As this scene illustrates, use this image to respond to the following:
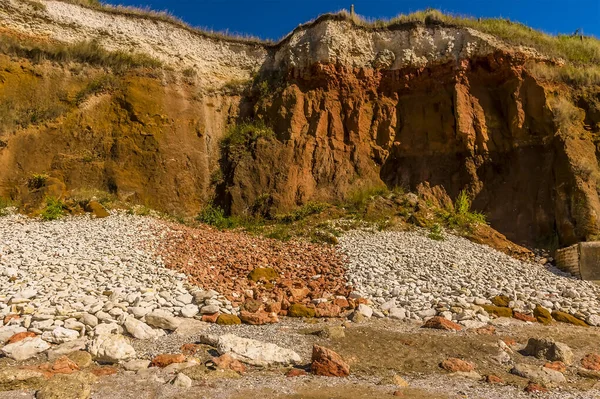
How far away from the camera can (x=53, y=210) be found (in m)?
12.6

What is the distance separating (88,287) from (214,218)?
8299 mm

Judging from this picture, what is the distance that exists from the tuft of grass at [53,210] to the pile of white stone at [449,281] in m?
8.28

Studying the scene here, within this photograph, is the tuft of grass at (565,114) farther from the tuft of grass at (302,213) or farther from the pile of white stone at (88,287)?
the pile of white stone at (88,287)

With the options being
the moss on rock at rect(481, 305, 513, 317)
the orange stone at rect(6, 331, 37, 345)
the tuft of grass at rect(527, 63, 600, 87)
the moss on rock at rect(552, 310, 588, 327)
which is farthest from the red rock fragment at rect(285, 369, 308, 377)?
the tuft of grass at rect(527, 63, 600, 87)

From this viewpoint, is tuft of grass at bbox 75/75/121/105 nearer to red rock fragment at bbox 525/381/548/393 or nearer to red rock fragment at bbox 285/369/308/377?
red rock fragment at bbox 285/369/308/377

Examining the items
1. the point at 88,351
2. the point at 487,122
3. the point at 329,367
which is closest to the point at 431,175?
the point at 487,122

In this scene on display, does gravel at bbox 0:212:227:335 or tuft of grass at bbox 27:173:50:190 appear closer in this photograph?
gravel at bbox 0:212:227:335

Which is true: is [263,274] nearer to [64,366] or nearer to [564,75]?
[64,366]

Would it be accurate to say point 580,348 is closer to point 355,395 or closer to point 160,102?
point 355,395

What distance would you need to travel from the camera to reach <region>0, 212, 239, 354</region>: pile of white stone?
5635 mm

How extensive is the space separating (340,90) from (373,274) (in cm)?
1054

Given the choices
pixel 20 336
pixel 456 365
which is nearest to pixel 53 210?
pixel 20 336

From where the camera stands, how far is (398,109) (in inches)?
698

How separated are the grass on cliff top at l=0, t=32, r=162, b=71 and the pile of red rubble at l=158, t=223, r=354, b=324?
927cm
